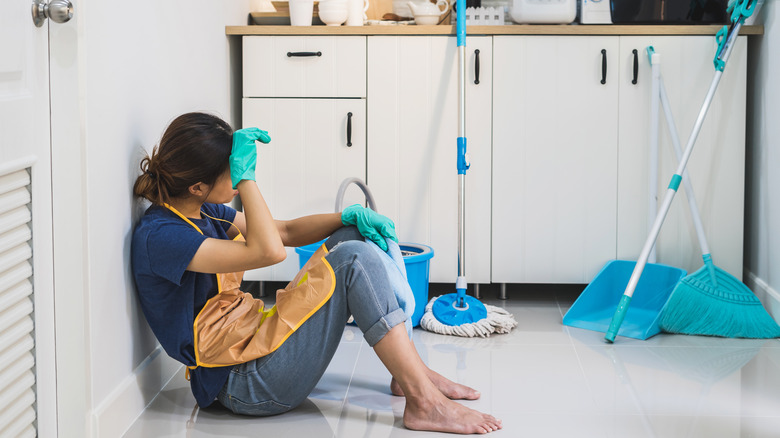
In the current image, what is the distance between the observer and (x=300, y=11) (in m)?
2.92

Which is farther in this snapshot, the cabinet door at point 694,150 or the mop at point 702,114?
the cabinet door at point 694,150

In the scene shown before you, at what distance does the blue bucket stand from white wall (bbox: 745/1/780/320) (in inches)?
44.8

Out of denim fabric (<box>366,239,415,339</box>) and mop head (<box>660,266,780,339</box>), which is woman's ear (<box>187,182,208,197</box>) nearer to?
denim fabric (<box>366,239,415,339</box>)

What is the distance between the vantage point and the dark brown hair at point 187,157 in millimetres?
1762

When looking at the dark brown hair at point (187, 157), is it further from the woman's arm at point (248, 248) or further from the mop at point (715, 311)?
the mop at point (715, 311)

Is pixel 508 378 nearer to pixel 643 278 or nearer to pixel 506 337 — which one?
pixel 506 337

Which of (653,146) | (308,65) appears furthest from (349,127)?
(653,146)

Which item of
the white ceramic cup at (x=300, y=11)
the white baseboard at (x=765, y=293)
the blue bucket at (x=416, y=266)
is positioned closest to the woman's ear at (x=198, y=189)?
the blue bucket at (x=416, y=266)

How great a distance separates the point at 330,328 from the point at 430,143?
1277mm

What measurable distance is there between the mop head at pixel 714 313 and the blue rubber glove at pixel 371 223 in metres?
1.10

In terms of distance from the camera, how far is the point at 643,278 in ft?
9.39

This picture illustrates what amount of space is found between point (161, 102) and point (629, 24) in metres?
1.72

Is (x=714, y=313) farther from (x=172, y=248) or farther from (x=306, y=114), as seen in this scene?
(x=172, y=248)

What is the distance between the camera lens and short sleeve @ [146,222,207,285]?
1.71 metres
